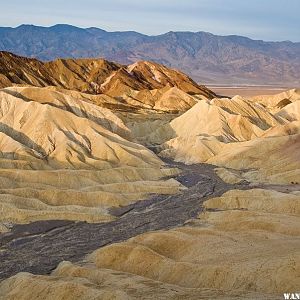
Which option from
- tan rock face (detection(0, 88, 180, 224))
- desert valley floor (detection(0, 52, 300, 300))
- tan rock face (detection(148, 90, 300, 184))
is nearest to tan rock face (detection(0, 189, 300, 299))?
desert valley floor (detection(0, 52, 300, 300))

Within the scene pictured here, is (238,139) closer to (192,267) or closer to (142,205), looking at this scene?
(142,205)

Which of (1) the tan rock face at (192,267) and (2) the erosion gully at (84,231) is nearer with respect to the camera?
(1) the tan rock face at (192,267)

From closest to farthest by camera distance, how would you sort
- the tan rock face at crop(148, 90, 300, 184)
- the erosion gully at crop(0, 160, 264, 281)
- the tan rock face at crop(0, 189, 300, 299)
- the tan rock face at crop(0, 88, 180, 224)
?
1. the tan rock face at crop(0, 189, 300, 299)
2. the erosion gully at crop(0, 160, 264, 281)
3. the tan rock face at crop(0, 88, 180, 224)
4. the tan rock face at crop(148, 90, 300, 184)

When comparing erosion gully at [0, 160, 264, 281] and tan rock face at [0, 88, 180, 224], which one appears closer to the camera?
erosion gully at [0, 160, 264, 281]

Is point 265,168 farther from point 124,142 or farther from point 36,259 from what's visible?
point 36,259

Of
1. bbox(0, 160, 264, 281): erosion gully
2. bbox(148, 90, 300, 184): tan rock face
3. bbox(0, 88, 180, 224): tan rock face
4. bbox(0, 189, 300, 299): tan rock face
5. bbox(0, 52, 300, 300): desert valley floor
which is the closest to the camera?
bbox(0, 189, 300, 299): tan rock face

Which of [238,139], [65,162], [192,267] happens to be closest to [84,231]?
[192,267]

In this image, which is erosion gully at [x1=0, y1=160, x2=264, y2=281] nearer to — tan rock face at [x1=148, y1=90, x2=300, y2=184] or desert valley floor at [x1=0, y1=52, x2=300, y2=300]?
desert valley floor at [x1=0, y1=52, x2=300, y2=300]

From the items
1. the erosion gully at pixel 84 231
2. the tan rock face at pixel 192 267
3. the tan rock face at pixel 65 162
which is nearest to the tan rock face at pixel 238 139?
the tan rock face at pixel 65 162

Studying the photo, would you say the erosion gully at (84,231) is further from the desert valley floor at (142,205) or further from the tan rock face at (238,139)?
the tan rock face at (238,139)

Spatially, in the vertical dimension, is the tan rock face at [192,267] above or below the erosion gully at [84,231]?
above
